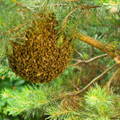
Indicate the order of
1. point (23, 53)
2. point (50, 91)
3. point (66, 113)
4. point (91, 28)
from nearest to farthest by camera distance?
point (23, 53) < point (66, 113) < point (50, 91) < point (91, 28)

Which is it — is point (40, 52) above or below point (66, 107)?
above

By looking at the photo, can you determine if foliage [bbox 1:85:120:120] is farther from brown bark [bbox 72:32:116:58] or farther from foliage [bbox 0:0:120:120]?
brown bark [bbox 72:32:116:58]

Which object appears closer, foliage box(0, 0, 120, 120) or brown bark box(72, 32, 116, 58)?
foliage box(0, 0, 120, 120)

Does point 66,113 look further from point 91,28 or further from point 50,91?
point 91,28

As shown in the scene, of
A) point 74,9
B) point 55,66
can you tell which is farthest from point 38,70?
point 74,9

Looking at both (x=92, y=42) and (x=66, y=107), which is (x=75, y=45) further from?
(x=66, y=107)

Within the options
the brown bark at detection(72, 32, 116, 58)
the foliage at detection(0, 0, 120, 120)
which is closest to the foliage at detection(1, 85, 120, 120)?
the foliage at detection(0, 0, 120, 120)

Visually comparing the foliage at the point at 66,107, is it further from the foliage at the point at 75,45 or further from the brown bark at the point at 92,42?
the brown bark at the point at 92,42

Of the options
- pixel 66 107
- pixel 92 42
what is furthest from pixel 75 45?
pixel 66 107
